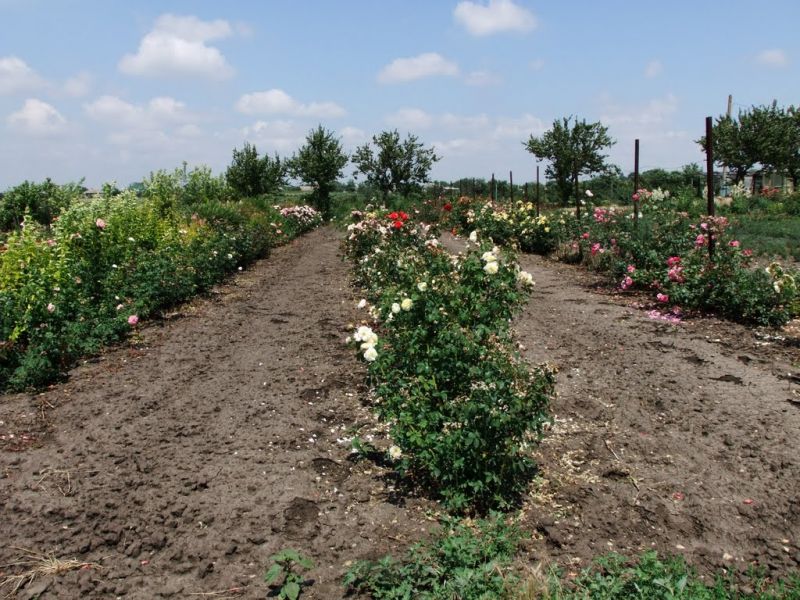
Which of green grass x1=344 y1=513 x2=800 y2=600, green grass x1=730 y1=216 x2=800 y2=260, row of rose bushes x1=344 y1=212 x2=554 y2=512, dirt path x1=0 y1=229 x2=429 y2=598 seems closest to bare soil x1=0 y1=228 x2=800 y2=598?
dirt path x1=0 y1=229 x2=429 y2=598

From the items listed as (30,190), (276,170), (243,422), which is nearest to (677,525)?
(243,422)

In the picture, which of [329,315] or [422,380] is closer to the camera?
[422,380]

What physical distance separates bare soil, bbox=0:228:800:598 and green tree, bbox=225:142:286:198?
2157 centimetres

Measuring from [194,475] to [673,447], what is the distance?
8.54 feet

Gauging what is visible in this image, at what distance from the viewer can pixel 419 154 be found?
28.2m

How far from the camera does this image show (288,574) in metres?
2.26

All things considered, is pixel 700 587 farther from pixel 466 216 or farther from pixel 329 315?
pixel 466 216

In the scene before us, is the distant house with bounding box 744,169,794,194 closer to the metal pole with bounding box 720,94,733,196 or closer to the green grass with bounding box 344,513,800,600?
the metal pole with bounding box 720,94,733,196

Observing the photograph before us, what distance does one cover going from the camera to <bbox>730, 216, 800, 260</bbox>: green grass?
10375mm

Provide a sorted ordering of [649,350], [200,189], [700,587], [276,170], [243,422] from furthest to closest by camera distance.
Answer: [276,170]
[200,189]
[649,350]
[243,422]
[700,587]

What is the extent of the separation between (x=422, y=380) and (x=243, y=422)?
4.95ft

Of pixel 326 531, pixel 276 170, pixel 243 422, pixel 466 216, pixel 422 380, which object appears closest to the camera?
pixel 326 531

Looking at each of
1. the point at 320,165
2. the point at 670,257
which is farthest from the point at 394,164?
the point at 670,257

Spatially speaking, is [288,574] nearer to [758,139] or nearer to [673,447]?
[673,447]
